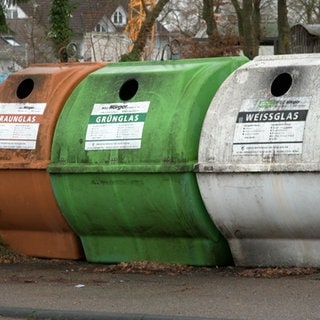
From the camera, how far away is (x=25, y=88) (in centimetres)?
916

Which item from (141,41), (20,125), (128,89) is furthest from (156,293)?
(141,41)

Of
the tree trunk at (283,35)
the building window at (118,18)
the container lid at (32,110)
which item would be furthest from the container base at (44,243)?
the building window at (118,18)

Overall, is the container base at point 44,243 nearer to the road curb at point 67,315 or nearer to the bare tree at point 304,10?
the road curb at point 67,315

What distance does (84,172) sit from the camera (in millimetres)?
8234

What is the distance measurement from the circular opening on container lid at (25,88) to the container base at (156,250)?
1.53 metres

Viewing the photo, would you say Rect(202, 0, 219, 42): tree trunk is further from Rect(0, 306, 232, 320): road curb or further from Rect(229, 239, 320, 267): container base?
Rect(0, 306, 232, 320): road curb

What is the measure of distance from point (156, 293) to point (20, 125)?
2.44 meters

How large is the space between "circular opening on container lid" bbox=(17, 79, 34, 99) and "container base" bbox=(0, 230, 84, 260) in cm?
130

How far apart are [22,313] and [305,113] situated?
8.75 ft

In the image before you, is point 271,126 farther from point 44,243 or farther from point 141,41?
point 141,41

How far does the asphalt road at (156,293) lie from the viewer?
6.45 m

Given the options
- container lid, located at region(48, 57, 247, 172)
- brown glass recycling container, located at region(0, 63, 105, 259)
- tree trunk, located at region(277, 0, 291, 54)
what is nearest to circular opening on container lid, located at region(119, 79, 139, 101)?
container lid, located at region(48, 57, 247, 172)

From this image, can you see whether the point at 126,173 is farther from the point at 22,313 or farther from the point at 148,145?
the point at 22,313

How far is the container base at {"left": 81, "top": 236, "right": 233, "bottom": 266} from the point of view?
805 cm
